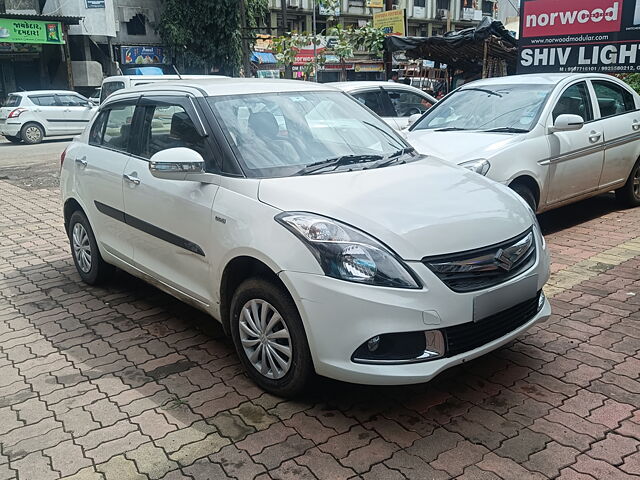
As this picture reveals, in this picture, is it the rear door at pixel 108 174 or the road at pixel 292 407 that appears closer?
the road at pixel 292 407

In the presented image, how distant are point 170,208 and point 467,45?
43.0 feet

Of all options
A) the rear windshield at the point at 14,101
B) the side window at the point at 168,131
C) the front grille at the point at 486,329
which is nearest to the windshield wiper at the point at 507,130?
the front grille at the point at 486,329

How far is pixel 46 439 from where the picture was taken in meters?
3.12

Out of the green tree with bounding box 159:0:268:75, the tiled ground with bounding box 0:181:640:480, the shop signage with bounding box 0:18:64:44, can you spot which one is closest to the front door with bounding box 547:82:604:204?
the tiled ground with bounding box 0:181:640:480

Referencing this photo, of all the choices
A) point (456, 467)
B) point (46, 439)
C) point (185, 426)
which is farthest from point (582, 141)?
point (46, 439)

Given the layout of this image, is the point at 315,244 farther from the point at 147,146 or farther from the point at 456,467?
the point at 147,146

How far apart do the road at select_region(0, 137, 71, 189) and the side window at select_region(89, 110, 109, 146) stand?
6625mm

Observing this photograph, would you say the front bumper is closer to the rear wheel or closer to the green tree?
the rear wheel

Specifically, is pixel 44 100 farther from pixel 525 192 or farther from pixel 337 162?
pixel 337 162

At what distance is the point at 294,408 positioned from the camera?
3312 millimetres

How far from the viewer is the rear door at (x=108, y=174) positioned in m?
4.63

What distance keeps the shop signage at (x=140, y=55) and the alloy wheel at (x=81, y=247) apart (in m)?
28.8

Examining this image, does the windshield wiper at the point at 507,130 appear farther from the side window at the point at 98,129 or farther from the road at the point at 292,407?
the side window at the point at 98,129

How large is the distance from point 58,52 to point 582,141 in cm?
2838
